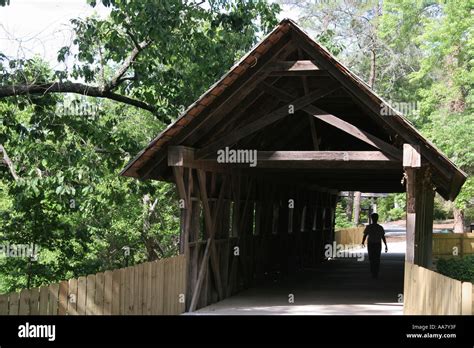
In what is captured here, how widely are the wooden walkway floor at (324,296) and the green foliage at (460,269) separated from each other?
4.22 ft

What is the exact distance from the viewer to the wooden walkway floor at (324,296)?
14.8 meters

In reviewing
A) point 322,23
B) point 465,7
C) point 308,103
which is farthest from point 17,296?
point 322,23

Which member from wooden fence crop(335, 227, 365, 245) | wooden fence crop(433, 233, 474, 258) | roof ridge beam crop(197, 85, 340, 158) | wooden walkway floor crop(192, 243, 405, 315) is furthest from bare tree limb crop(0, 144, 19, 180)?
wooden fence crop(335, 227, 365, 245)

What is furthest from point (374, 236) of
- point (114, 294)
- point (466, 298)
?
point (466, 298)

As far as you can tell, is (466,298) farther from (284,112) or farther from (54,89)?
(54,89)

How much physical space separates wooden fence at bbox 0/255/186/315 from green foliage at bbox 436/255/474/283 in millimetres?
9837

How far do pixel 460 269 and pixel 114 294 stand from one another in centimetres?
1330

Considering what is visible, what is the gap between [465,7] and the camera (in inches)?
1314

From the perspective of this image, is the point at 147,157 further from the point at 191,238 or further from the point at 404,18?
the point at 404,18

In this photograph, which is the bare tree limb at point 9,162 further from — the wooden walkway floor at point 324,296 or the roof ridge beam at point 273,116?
the wooden walkway floor at point 324,296

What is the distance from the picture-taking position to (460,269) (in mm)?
22047

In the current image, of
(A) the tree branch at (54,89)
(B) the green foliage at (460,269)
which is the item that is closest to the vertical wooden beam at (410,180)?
(A) the tree branch at (54,89)

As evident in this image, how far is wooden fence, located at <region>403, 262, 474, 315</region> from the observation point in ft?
27.3

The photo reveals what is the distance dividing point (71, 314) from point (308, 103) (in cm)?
592
